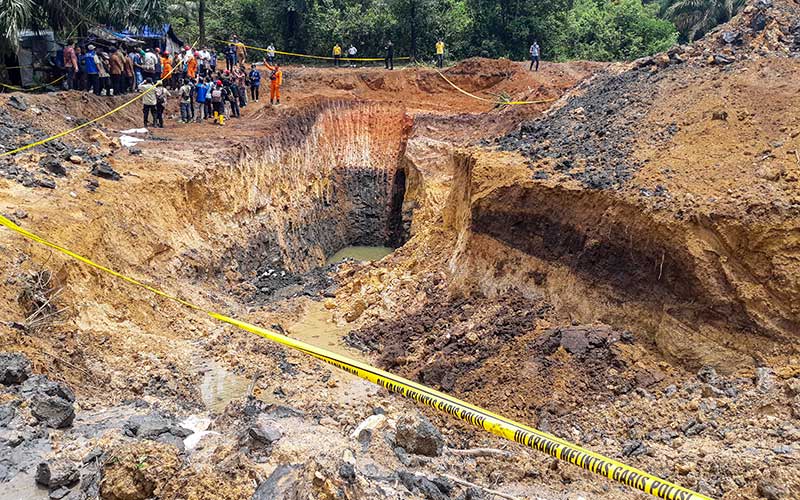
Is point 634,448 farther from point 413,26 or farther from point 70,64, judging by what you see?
point 413,26

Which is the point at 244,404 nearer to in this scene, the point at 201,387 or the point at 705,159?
the point at 201,387

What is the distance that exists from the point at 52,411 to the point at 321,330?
8.43 meters

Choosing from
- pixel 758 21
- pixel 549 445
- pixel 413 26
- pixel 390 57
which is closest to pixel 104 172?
pixel 549 445

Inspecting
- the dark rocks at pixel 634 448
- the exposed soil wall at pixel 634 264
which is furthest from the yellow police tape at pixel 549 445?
the exposed soil wall at pixel 634 264

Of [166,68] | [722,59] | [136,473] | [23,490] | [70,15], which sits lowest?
[23,490]

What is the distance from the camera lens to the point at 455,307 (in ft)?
46.6

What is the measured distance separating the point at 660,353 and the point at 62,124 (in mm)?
14781

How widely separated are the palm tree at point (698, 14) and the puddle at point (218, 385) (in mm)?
28360

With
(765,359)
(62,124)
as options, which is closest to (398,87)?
(62,124)

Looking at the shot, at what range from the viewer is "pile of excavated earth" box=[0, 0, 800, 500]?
7.12m

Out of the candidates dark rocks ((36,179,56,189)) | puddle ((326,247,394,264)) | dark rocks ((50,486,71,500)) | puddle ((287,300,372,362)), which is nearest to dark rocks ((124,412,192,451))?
dark rocks ((50,486,71,500))

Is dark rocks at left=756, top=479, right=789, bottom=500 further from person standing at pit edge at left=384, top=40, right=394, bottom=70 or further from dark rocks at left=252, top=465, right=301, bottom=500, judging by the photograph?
person standing at pit edge at left=384, top=40, right=394, bottom=70

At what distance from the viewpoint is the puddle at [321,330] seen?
571 inches

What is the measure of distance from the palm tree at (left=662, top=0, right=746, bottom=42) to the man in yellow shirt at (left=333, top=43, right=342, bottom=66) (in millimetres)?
16248
